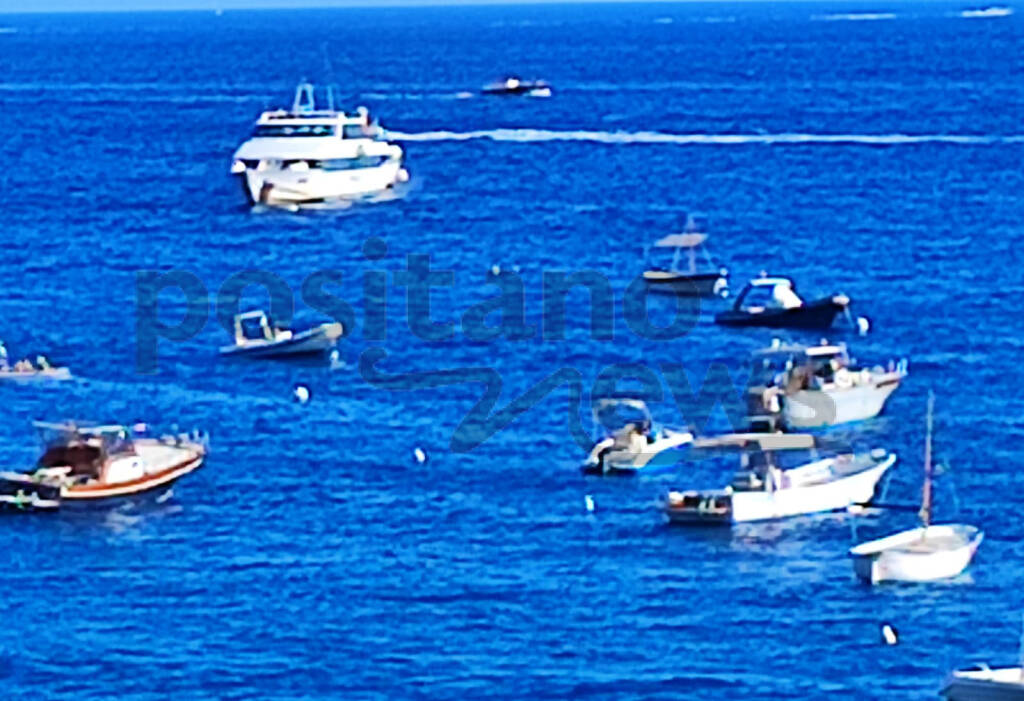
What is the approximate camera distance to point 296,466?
283 feet

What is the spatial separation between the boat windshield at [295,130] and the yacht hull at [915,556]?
9118cm

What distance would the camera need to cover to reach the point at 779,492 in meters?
77.8

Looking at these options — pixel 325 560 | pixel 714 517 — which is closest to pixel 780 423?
pixel 714 517

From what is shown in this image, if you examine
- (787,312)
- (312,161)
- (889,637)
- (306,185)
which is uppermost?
(889,637)

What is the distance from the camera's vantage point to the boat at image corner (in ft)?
261

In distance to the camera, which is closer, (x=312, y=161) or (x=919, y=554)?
(x=919, y=554)

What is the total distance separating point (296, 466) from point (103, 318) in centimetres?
3082

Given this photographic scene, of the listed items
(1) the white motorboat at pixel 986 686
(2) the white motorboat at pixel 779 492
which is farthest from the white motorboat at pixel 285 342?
(1) the white motorboat at pixel 986 686

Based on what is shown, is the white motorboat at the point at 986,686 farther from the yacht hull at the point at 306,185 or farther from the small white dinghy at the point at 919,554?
the yacht hull at the point at 306,185

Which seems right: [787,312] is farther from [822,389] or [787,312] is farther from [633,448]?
[633,448]

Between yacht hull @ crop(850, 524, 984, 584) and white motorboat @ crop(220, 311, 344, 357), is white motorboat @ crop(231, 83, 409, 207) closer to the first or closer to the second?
white motorboat @ crop(220, 311, 344, 357)

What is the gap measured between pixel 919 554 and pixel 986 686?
1338cm

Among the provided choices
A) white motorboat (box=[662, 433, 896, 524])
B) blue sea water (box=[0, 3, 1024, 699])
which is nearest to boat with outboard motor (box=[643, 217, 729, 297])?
blue sea water (box=[0, 3, 1024, 699])

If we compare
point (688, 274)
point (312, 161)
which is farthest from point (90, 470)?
point (312, 161)
